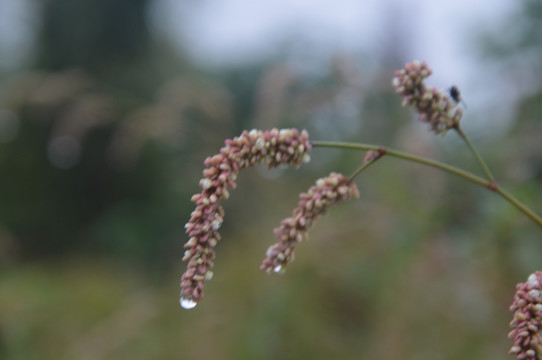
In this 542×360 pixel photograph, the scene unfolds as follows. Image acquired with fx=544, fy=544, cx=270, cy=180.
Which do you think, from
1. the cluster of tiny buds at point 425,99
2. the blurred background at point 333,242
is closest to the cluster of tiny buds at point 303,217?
the cluster of tiny buds at point 425,99

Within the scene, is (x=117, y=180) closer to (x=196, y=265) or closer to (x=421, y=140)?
(x=421, y=140)

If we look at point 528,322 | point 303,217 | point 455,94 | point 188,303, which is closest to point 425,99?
Result: point 455,94

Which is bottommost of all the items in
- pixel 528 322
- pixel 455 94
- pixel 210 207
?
pixel 528 322

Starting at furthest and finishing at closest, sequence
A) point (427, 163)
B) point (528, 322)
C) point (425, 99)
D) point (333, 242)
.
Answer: point (333, 242)
point (425, 99)
point (427, 163)
point (528, 322)

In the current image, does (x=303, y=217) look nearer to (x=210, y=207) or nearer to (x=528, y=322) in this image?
(x=210, y=207)

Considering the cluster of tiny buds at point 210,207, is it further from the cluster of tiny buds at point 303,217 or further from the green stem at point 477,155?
the green stem at point 477,155

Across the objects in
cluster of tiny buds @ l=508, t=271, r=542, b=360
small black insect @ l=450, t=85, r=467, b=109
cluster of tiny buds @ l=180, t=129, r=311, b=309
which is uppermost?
small black insect @ l=450, t=85, r=467, b=109

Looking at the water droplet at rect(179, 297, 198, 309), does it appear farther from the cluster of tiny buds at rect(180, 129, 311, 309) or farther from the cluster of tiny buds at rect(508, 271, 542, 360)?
the cluster of tiny buds at rect(508, 271, 542, 360)

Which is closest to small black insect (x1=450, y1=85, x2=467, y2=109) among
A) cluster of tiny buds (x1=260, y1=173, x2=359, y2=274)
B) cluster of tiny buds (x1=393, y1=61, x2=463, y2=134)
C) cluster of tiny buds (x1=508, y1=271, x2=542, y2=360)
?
cluster of tiny buds (x1=393, y1=61, x2=463, y2=134)
